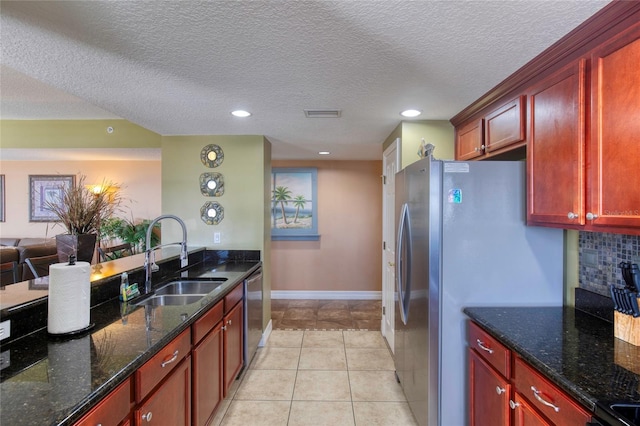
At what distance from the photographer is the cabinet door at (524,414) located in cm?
122

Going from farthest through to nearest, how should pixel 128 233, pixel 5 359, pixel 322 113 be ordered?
1. pixel 128 233
2. pixel 322 113
3. pixel 5 359

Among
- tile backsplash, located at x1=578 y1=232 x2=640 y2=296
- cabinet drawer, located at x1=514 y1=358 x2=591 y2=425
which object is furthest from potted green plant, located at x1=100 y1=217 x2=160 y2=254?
tile backsplash, located at x1=578 y1=232 x2=640 y2=296

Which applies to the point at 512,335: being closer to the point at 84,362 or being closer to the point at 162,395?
the point at 162,395

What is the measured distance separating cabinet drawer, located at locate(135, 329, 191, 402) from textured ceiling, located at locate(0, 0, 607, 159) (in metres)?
1.43

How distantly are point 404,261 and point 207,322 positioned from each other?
4.58 ft

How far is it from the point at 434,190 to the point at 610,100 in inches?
32.2

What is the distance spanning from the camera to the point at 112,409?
1.05m

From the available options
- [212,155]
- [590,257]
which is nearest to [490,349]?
[590,257]

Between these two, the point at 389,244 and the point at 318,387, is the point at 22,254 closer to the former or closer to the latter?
the point at 318,387

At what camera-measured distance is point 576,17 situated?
1.29 m

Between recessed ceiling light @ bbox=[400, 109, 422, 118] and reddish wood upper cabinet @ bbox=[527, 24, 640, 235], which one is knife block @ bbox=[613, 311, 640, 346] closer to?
reddish wood upper cabinet @ bbox=[527, 24, 640, 235]

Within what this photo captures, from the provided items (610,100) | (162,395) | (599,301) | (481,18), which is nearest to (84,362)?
(162,395)

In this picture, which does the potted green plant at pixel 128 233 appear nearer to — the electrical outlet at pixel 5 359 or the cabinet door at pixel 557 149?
the electrical outlet at pixel 5 359

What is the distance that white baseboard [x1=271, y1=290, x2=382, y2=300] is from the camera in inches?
204
